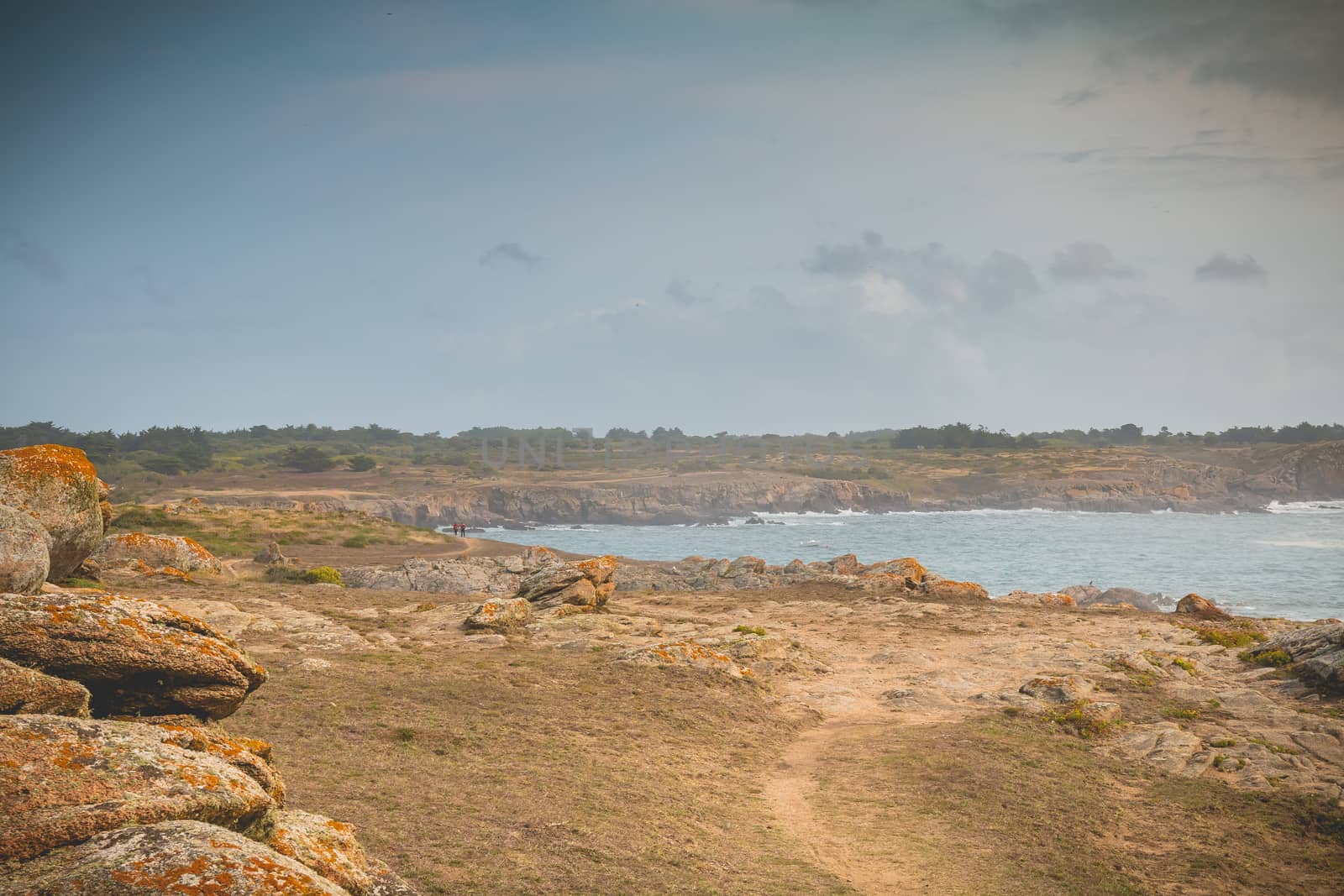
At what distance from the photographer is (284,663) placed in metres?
14.7

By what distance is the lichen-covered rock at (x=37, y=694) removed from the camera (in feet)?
18.3

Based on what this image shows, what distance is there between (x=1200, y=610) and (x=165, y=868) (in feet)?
103

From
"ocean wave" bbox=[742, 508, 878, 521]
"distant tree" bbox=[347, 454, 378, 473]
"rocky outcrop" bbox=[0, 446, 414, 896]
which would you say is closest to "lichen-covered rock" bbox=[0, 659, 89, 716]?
"rocky outcrop" bbox=[0, 446, 414, 896]

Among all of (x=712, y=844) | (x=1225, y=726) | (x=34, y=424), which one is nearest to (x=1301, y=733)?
(x=1225, y=726)

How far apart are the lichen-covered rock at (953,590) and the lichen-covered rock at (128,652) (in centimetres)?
2599

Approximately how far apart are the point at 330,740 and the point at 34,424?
15156 centimetres

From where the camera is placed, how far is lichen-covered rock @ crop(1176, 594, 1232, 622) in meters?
26.8

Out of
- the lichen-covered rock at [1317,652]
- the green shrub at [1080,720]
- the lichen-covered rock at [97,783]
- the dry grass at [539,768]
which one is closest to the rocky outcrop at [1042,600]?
the lichen-covered rock at [1317,652]

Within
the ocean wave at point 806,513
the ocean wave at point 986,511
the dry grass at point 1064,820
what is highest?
the dry grass at point 1064,820

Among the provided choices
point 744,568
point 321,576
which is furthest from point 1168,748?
point 321,576

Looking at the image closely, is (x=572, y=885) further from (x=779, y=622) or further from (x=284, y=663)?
(x=779, y=622)

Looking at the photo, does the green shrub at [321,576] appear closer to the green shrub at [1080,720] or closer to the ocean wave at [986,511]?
the green shrub at [1080,720]

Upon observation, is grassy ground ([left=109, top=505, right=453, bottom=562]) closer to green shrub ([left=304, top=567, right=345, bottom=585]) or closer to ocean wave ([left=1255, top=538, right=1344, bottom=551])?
green shrub ([left=304, top=567, right=345, bottom=585])

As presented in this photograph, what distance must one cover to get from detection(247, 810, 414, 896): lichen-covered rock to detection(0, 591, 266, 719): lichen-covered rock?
1.96 metres
